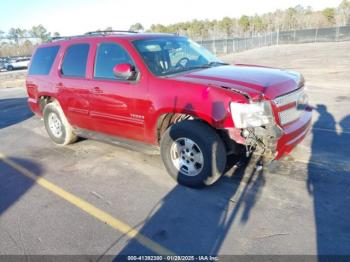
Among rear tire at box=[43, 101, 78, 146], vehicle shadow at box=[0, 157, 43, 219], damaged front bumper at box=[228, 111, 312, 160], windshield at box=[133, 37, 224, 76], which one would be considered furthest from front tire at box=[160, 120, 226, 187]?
rear tire at box=[43, 101, 78, 146]

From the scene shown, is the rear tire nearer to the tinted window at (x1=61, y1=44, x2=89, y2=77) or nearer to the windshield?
the tinted window at (x1=61, y1=44, x2=89, y2=77)

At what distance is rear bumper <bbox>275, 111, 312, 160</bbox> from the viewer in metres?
3.66

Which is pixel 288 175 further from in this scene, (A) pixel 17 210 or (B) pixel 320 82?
(B) pixel 320 82

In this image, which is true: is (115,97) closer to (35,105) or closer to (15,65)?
(35,105)

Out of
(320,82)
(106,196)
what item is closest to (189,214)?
(106,196)

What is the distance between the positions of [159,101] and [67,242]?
1.98 m

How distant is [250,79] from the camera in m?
3.84

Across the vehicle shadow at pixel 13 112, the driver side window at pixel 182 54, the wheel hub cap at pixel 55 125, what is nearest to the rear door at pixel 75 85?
the wheel hub cap at pixel 55 125

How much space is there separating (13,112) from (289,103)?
Answer: 9119mm

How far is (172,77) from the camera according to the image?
410 centimetres

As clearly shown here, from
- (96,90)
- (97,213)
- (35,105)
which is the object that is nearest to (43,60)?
(35,105)

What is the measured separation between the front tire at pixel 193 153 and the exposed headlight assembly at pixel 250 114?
400 mm

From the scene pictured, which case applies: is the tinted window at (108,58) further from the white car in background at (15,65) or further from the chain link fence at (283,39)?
the white car in background at (15,65)

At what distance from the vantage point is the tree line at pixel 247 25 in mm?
58969
